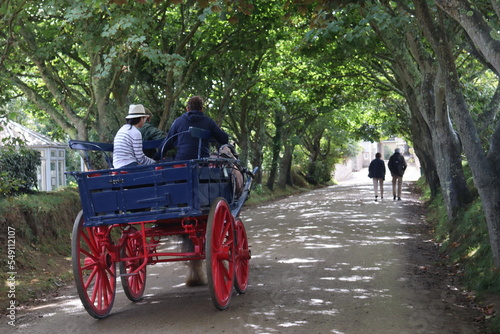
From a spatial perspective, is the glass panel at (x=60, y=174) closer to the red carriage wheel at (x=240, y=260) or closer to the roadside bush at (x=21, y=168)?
the roadside bush at (x=21, y=168)

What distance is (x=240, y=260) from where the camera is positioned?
8594 mm

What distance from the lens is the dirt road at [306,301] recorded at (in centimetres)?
699

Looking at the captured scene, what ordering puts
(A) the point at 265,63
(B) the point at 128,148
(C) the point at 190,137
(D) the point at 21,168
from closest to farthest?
(B) the point at 128,148 → (C) the point at 190,137 → (D) the point at 21,168 → (A) the point at 265,63

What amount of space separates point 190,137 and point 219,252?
1.71 meters

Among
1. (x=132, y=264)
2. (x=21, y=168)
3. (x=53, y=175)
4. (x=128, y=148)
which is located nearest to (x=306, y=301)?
(x=132, y=264)

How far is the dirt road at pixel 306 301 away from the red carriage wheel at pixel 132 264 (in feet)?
0.51

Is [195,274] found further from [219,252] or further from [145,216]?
[145,216]

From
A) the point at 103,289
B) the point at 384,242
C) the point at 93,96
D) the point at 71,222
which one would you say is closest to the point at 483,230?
the point at 384,242

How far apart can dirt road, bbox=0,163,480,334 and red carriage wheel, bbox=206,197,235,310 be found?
251 millimetres

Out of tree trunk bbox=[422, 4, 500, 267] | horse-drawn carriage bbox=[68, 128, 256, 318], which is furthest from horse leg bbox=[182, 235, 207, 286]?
tree trunk bbox=[422, 4, 500, 267]

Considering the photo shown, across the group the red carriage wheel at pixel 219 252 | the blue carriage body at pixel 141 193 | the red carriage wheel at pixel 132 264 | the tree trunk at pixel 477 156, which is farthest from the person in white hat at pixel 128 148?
the tree trunk at pixel 477 156

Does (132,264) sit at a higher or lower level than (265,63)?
lower

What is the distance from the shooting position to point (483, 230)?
11.4 meters

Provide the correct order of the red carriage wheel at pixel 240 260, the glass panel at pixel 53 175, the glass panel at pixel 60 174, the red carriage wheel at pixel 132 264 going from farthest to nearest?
the glass panel at pixel 60 174 → the glass panel at pixel 53 175 → the red carriage wheel at pixel 240 260 → the red carriage wheel at pixel 132 264
